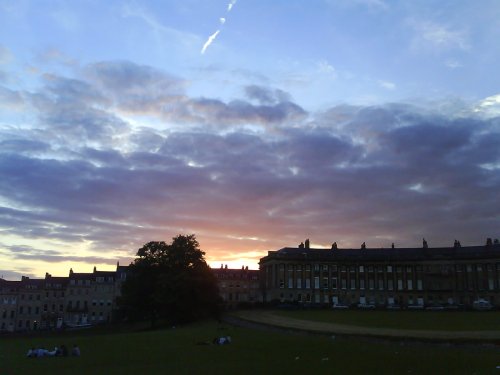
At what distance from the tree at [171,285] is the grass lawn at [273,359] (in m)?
34.6

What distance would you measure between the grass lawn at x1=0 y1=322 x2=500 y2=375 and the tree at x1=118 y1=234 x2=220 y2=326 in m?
34.6

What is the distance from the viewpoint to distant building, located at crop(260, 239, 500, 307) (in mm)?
135875

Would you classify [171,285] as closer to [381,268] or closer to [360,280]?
[360,280]

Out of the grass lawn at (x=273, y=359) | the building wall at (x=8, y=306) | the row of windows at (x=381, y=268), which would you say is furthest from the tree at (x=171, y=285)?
the building wall at (x=8, y=306)

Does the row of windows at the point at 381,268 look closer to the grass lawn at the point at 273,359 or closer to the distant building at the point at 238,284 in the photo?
the distant building at the point at 238,284

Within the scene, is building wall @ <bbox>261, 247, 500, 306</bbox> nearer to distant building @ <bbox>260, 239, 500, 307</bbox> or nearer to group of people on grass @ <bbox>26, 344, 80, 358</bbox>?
distant building @ <bbox>260, 239, 500, 307</bbox>

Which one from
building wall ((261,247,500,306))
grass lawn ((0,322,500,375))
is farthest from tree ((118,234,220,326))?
building wall ((261,247,500,306))

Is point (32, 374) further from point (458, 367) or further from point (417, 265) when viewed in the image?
point (417, 265)

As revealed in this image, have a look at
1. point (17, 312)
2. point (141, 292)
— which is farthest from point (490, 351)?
point (17, 312)

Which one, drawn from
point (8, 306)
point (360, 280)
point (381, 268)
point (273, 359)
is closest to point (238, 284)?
point (360, 280)

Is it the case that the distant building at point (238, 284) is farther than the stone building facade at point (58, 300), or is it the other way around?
the distant building at point (238, 284)

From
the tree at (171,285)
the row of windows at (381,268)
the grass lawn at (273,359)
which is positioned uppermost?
the row of windows at (381,268)

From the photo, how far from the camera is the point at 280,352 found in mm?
41219

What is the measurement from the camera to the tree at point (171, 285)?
280ft
